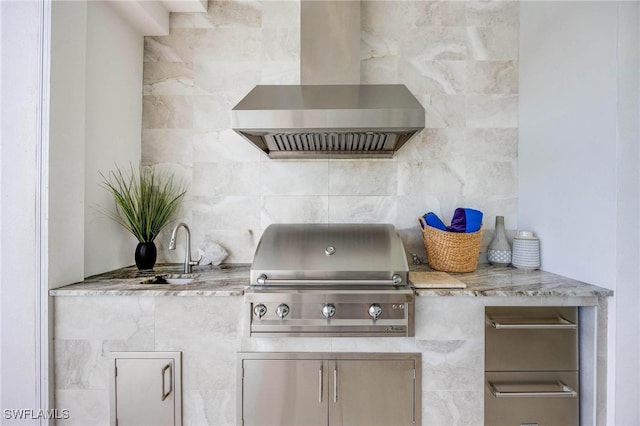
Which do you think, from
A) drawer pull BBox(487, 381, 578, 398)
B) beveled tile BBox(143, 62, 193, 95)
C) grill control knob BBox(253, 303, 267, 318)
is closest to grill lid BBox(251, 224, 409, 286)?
grill control knob BBox(253, 303, 267, 318)

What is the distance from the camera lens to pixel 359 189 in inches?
85.7

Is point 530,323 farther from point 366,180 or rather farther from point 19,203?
point 19,203

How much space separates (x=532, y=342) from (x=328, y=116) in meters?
1.48

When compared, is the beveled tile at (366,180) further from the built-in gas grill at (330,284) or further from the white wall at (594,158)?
the white wall at (594,158)

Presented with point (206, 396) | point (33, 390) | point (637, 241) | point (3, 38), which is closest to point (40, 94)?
point (3, 38)

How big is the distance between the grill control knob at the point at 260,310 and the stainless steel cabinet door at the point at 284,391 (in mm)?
233

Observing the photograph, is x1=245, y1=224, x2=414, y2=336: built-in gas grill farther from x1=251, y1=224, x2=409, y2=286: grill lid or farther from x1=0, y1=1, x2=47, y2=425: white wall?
x1=0, y1=1, x2=47, y2=425: white wall

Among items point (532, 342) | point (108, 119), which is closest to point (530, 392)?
point (532, 342)

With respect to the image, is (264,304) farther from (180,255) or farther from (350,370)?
(180,255)

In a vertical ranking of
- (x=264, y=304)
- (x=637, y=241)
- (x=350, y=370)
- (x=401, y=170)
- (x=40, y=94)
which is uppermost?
(x=40, y=94)

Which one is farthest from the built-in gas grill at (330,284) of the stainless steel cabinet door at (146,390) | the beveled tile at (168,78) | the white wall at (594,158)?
the beveled tile at (168,78)

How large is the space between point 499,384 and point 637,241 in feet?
2.99

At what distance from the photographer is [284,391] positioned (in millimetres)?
1479

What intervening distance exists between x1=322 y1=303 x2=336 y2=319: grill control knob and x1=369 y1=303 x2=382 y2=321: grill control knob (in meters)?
0.17
